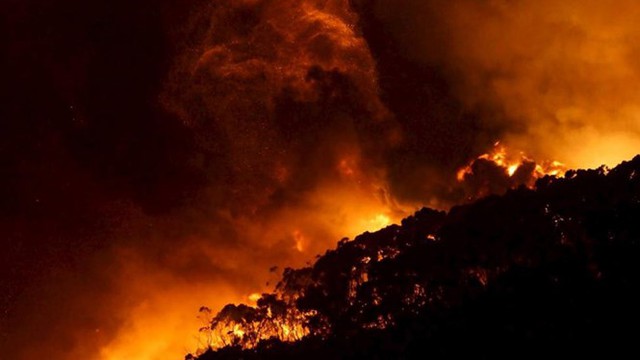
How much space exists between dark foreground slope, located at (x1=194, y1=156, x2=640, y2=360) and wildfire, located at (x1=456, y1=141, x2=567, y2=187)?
758cm

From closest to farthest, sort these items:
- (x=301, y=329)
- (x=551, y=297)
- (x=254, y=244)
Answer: (x=551, y=297)
(x=301, y=329)
(x=254, y=244)

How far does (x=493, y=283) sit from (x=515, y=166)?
44.6 ft

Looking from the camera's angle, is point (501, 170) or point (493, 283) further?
point (501, 170)

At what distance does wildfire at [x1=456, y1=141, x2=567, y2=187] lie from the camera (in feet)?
86.3

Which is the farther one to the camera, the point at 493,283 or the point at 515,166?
the point at 515,166

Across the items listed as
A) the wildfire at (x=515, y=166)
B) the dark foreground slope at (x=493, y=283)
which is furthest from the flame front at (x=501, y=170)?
the dark foreground slope at (x=493, y=283)

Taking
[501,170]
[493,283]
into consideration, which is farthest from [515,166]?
[493,283]

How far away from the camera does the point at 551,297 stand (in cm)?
1359

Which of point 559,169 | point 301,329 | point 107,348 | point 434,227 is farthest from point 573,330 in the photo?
point 107,348

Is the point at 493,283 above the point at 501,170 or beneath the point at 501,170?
beneath

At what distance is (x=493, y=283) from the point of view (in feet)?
49.4

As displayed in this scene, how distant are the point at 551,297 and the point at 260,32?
22.3 m

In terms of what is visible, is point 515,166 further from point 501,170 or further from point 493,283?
point 493,283

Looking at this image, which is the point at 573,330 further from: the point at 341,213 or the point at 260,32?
the point at 260,32
